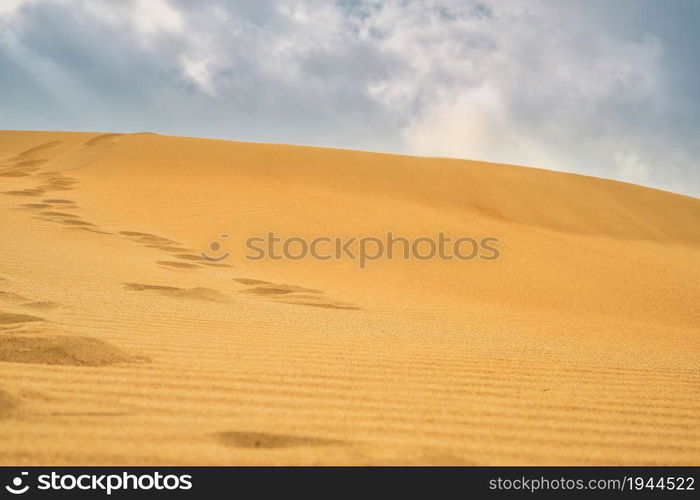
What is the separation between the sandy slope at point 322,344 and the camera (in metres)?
2.53

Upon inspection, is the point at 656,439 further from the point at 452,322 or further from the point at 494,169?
the point at 494,169


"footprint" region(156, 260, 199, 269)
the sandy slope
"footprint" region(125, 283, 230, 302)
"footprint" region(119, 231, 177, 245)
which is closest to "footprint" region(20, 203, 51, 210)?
the sandy slope

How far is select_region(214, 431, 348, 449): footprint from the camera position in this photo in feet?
7.84

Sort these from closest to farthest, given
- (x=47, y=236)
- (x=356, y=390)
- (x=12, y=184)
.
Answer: (x=356, y=390), (x=47, y=236), (x=12, y=184)

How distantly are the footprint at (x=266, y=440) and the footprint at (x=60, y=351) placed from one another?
1.35 meters

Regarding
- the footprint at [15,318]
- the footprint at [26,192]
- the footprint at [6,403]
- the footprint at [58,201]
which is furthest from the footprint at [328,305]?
the footprint at [26,192]

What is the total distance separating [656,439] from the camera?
9.52ft

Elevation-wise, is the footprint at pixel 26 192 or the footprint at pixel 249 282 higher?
the footprint at pixel 26 192

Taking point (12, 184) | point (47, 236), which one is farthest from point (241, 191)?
point (47, 236)
